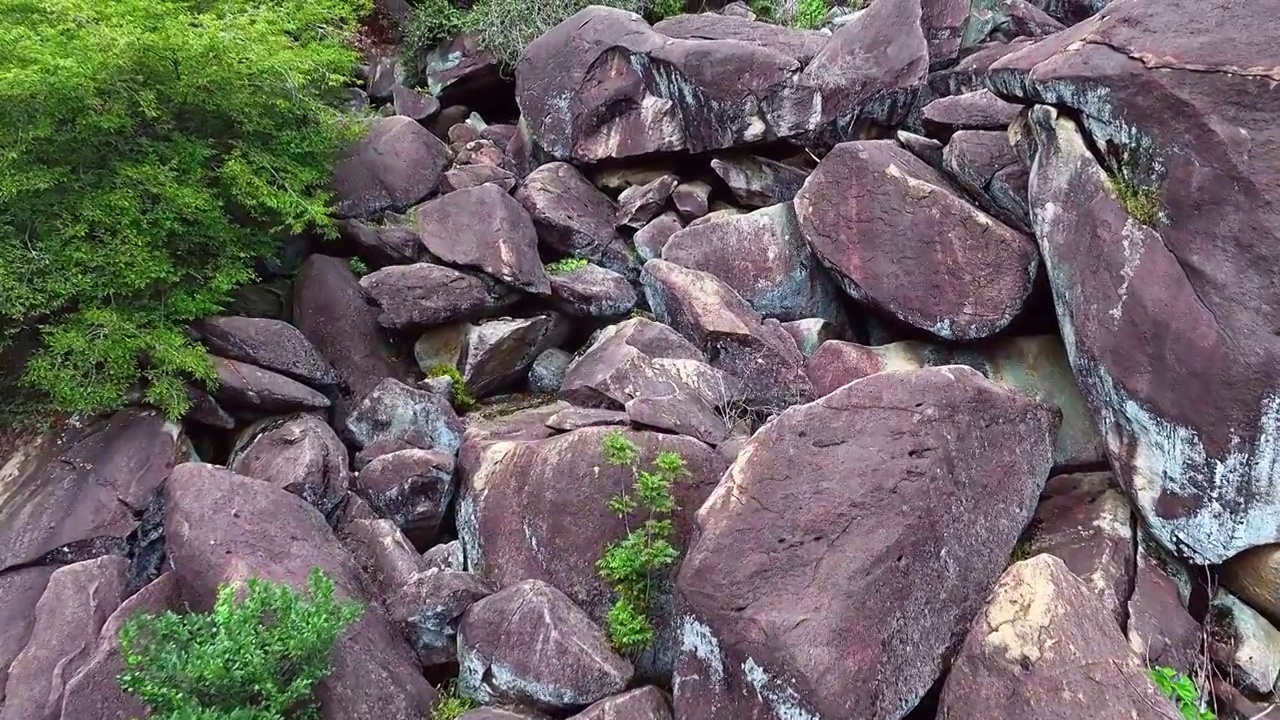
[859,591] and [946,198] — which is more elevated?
[946,198]

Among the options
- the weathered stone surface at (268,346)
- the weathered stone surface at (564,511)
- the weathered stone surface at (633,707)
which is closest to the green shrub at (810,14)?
the weathered stone surface at (564,511)

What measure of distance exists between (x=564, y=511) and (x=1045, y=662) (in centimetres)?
343

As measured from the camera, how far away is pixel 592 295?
9.51 metres

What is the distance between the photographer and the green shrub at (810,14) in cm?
1293

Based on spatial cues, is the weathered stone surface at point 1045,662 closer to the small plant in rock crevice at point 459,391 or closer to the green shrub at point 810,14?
the small plant in rock crevice at point 459,391

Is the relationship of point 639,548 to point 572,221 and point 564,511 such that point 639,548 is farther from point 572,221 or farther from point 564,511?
point 572,221

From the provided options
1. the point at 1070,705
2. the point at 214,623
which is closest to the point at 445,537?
the point at 214,623

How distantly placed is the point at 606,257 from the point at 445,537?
463 cm

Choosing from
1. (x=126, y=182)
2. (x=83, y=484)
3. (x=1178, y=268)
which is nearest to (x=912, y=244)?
(x=1178, y=268)

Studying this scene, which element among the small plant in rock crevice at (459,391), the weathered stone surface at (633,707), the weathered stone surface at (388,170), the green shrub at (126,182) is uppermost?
the green shrub at (126,182)

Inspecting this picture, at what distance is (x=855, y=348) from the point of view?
831 centimetres

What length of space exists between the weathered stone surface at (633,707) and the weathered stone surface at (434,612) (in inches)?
48.1

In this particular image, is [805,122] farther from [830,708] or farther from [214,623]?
[214,623]

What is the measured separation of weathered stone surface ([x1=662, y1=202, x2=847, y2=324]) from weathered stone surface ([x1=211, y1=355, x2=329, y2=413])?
14.4 feet
